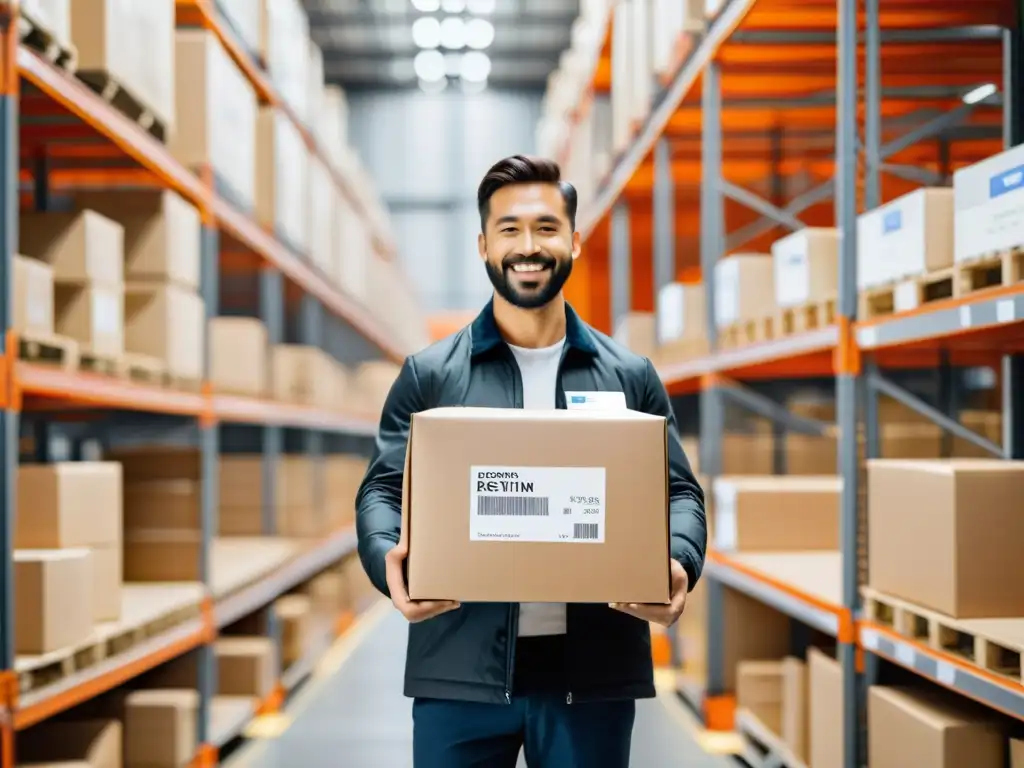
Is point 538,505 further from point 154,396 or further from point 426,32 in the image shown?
point 426,32

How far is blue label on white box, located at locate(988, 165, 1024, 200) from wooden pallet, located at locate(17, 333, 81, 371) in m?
2.86

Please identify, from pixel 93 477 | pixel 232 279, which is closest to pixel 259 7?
pixel 232 279

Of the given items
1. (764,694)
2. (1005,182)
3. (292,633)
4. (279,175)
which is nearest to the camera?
(1005,182)

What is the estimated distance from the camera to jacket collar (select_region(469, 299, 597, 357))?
2.31 m

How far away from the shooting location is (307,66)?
721 cm

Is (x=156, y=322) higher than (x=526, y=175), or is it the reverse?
(x=526, y=175)

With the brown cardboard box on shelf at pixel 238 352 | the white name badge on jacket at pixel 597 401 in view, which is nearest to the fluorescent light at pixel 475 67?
the brown cardboard box on shelf at pixel 238 352

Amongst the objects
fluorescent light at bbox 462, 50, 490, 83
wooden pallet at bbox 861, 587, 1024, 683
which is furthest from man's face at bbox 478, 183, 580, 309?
fluorescent light at bbox 462, 50, 490, 83

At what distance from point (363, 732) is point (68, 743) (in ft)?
6.69

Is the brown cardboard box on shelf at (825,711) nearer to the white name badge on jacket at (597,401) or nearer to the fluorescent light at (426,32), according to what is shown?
the white name badge on jacket at (597,401)

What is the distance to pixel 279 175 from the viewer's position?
589cm

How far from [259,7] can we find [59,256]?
268 cm

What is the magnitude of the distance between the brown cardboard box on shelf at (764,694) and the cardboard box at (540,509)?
125 inches

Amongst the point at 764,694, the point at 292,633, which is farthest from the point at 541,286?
the point at 292,633
